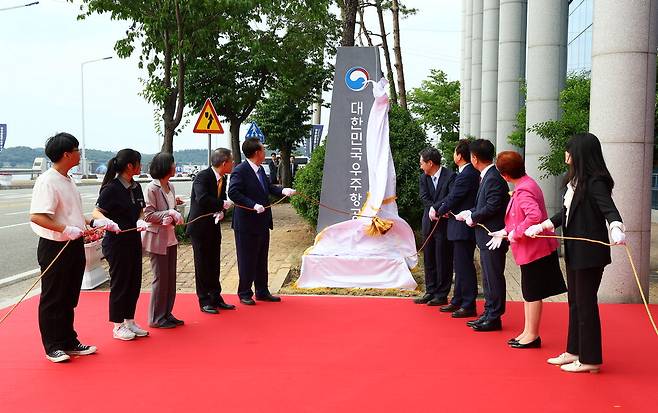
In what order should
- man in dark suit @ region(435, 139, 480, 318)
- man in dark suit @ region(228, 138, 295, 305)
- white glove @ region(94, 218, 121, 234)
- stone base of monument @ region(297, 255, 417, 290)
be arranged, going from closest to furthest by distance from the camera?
→ white glove @ region(94, 218, 121, 234) → man in dark suit @ region(435, 139, 480, 318) → man in dark suit @ region(228, 138, 295, 305) → stone base of monument @ region(297, 255, 417, 290)

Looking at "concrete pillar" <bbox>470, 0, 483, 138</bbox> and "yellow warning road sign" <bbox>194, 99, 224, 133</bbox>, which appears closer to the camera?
"yellow warning road sign" <bbox>194, 99, 224, 133</bbox>

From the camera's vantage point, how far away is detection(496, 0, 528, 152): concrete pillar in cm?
1867

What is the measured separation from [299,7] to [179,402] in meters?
14.9

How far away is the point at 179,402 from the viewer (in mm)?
4602

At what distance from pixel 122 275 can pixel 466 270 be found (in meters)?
3.38

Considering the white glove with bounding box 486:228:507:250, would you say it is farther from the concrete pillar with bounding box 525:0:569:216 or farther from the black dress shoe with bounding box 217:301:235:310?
the concrete pillar with bounding box 525:0:569:216

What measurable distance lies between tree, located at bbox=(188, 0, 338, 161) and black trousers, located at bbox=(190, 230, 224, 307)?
40.1 feet

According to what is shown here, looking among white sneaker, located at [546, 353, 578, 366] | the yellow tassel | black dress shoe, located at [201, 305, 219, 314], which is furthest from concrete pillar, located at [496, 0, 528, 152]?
white sneaker, located at [546, 353, 578, 366]

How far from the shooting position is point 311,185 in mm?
11711

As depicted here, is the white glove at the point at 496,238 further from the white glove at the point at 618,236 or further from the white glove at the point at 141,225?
the white glove at the point at 141,225

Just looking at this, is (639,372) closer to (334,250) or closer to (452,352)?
(452,352)

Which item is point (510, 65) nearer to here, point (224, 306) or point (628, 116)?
point (628, 116)

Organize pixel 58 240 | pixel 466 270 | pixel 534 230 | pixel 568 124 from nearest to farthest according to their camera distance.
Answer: pixel 534 230
pixel 58 240
pixel 466 270
pixel 568 124

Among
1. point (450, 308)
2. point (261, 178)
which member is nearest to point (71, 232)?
point (261, 178)
